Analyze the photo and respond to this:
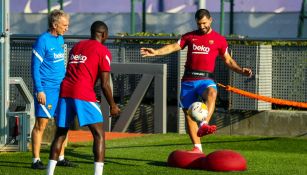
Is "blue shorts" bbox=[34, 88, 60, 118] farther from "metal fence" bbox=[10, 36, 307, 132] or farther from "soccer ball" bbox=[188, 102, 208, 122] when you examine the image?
"metal fence" bbox=[10, 36, 307, 132]

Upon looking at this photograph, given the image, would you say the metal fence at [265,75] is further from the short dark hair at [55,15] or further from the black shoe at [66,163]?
the short dark hair at [55,15]

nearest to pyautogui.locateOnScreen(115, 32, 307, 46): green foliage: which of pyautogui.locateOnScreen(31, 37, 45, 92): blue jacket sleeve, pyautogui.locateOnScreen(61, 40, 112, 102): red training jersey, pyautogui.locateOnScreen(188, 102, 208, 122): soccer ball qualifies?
pyautogui.locateOnScreen(188, 102, 208, 122): soccer ball

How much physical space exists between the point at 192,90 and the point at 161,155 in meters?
1.21

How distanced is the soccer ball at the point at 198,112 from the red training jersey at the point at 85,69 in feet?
7.75

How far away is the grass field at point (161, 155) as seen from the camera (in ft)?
42.4

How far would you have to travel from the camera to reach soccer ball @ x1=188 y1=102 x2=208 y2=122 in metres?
13.4

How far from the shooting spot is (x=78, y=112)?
11250 millimetres

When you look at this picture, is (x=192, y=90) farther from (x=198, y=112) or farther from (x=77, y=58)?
(x=77, y=58)

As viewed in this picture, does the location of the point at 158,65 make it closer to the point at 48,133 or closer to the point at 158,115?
the point at 158,115

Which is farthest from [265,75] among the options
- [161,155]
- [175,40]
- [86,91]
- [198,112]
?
[86,91]

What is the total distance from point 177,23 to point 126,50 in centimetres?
922

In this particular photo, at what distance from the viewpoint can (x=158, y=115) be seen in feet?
60.8

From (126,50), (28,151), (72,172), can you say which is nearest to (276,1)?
(126,50)

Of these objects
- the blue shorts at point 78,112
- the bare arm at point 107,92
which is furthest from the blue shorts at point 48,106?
the bare arm at point 107,92
